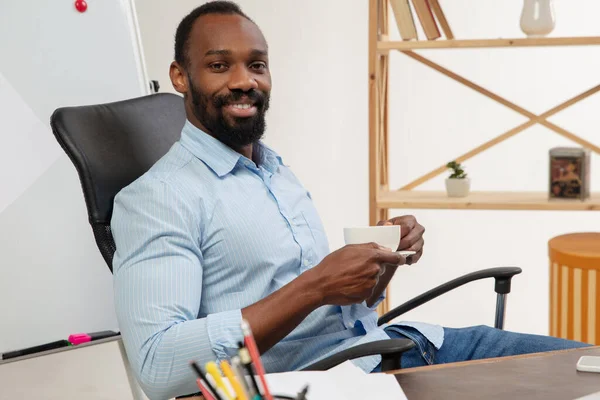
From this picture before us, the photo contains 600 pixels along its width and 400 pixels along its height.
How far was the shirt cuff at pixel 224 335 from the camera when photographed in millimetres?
1179

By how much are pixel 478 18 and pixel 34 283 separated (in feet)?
5.98

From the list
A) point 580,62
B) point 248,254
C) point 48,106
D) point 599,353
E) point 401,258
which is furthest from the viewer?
point 580,62

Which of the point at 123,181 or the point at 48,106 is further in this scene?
the point at 48,106

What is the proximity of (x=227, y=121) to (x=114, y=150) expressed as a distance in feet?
0.89

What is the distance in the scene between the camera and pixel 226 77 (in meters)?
1.51

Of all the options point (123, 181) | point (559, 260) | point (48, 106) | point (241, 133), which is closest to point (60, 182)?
point (48, 106)

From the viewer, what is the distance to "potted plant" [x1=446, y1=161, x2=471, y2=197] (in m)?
2.70

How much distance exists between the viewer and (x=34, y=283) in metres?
2.42

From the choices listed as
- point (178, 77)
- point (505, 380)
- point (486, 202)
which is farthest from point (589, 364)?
point (486, 202)

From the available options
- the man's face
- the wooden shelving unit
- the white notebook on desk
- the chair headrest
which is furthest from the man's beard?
the wooden shelving unit

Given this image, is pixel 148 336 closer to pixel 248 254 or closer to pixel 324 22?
pixel 248 254

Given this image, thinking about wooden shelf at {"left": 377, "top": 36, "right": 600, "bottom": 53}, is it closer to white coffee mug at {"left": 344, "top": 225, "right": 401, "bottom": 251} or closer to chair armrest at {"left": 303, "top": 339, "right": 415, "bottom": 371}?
white coffee mug at {"left": 344, "top": 225, "right": 401, "bottom": 251}

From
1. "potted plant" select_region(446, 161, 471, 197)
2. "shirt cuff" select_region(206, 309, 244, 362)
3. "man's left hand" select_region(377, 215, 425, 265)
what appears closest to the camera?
"shirt cuff" select_region(206, 309, 244, 362)

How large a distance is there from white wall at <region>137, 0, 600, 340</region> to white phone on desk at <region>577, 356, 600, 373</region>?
2.17 metres
